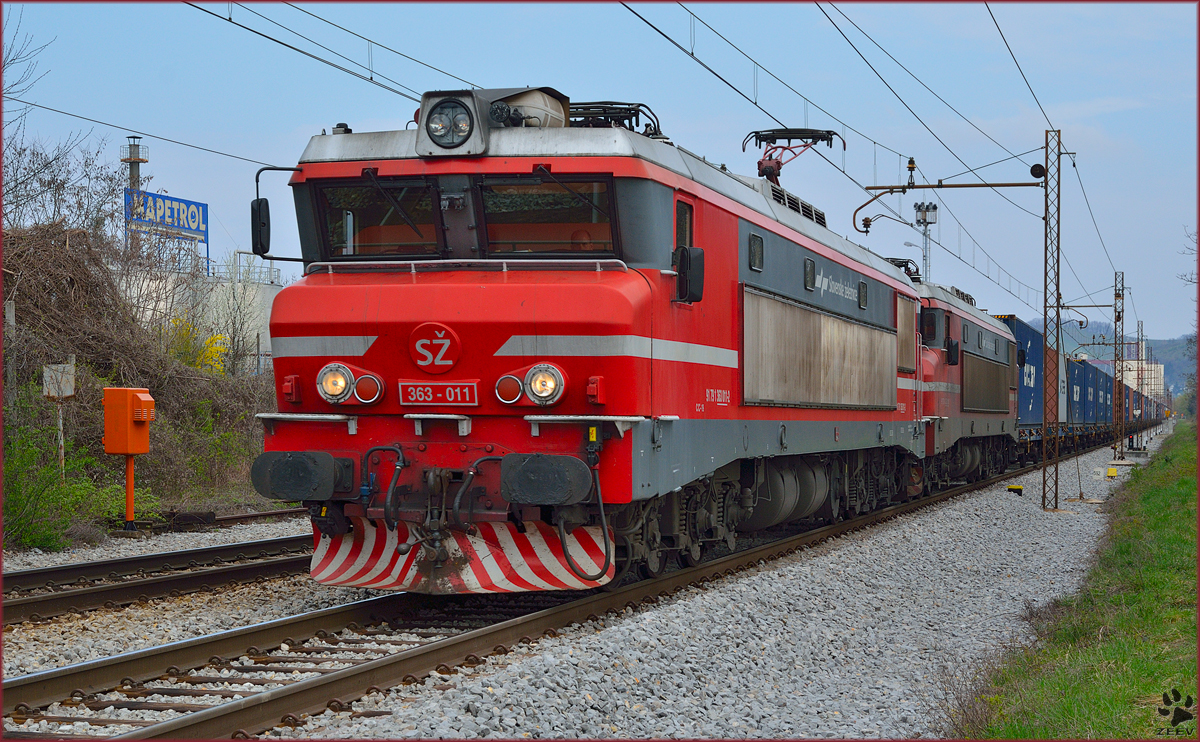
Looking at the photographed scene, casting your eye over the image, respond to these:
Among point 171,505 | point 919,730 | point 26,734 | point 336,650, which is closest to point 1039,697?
point 919,730

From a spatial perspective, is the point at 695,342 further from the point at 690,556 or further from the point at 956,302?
the point at 956,302

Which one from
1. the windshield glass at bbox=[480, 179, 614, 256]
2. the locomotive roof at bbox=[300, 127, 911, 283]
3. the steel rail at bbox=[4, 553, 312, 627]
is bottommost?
the steel rail at bbox=[4, 553, 312, 627]

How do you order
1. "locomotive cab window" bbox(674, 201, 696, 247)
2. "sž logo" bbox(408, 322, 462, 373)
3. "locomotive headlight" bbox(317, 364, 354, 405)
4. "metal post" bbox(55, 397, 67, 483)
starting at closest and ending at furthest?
1. "sž logo" bbox(408, 322, 462, 373)
2. "locomotive headlight" bbox(317, 364, 354, 405)
3. "locomotive cab window" bbox(674, 201, 696, 247)
4. "metal post" bbox(55, 397, 67, 483)

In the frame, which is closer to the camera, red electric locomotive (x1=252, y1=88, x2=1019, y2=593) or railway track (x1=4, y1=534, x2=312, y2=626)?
red electric locomotive (x1=252, y1=88, x2=1019, y2=593)

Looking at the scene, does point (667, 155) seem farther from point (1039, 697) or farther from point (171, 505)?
point (171, 505)

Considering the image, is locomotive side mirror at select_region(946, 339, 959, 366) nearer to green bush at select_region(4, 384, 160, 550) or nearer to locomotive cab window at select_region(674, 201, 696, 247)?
locomotive cab window at select_region(674, 201, 696, 247)

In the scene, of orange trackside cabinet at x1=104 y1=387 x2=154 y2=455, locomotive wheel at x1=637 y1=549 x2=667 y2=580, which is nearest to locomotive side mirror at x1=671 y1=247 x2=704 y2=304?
locomotive wheel at x1=637 y1=549 x2=667 y2=580

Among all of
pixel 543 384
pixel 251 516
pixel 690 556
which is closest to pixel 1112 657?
pixel 690 556

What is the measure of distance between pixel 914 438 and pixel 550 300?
1221 centimetres

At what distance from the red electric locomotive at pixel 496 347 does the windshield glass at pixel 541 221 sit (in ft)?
0.05

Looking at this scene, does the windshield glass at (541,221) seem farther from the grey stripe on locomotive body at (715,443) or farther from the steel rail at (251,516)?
the steel rail at (251,516)

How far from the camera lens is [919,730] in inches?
254

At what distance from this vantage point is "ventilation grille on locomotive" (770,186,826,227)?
13.0 metres

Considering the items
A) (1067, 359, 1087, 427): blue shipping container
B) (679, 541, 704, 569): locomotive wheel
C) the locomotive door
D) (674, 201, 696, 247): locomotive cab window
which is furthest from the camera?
(1067, 359, 1087, 427): blue shipping container
